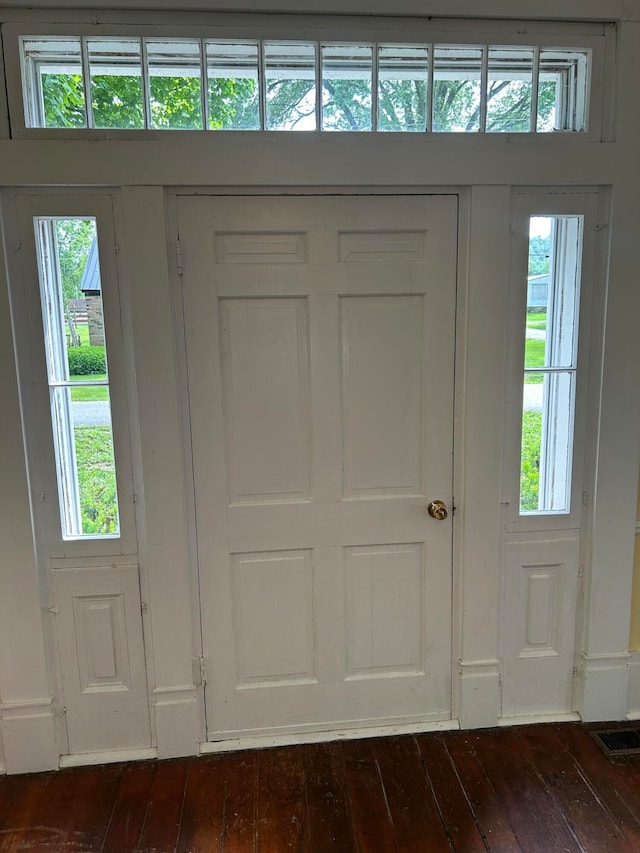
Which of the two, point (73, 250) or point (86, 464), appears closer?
point (73, 250)

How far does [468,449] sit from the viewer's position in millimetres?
2061

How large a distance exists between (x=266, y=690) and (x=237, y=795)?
1.14 feet

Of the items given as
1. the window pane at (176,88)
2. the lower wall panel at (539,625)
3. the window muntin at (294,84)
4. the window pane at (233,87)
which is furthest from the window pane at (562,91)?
the lower wall panel at (539,625)

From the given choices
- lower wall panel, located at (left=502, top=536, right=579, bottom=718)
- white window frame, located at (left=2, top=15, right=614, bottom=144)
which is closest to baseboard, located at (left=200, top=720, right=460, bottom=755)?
lower wall panel, located at (left=502, top=536, right=579, bottom=718)

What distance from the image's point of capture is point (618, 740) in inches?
84.6

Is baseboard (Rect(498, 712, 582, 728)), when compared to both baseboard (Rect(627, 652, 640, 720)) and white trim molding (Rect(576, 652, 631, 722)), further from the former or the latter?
baseboard (Rect(627, 652, 640, 720))

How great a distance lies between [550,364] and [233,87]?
4.71ft

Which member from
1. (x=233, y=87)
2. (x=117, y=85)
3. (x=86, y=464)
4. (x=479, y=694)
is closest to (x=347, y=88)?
(x=233, y=87)

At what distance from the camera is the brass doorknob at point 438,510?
2.09m

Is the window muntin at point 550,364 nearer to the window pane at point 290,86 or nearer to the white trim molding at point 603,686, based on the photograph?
the white trim molding at point 603,686

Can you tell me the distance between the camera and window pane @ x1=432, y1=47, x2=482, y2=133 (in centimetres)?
191

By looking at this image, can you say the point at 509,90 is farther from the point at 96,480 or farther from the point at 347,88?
the point at 96,480

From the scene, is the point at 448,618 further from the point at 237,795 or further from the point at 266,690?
the point at 237,795

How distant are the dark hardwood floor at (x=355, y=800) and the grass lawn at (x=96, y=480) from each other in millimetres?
889
